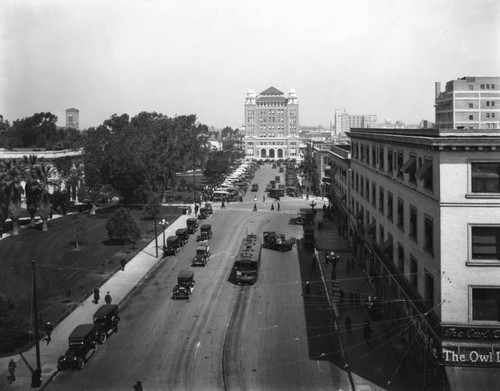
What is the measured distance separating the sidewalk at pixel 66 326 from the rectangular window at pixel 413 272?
725 inches

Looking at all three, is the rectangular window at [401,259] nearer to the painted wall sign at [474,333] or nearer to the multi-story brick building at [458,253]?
the multi-story brick building at [458,253]

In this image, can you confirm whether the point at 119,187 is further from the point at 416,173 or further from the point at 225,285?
the point at 416,173

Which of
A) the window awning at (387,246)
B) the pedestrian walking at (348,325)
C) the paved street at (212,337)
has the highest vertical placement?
the window awning at (387,246)

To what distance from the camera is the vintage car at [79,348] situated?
1089 inches

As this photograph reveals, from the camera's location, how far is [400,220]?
3291 cm

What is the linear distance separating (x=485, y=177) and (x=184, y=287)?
930 inches

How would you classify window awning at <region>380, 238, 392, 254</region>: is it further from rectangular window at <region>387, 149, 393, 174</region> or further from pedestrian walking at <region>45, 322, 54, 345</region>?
pedestrian walking at <region>45, 322, 54, 345</region>

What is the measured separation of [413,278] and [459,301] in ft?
17.2

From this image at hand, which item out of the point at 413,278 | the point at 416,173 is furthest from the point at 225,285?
the point at 416,173

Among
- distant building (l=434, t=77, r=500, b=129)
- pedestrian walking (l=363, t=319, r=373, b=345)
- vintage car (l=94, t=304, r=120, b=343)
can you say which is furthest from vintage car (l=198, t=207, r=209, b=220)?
pedestrian walking (l=363, t=319, r=373, b=345)

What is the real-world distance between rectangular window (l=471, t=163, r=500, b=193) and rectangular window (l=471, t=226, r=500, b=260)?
1629 mm

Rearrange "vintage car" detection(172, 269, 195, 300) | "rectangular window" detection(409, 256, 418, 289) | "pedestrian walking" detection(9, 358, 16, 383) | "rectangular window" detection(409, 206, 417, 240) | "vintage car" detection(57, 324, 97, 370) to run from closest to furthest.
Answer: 1. "pedestrian walking" detection(9, 358, 16, 383)
2. "vintage car" detection(57, 324, 97, 370)
3. "rectangular window" detection(409, 256, 418, 289)
4. "rectangular window" detection(409, 206, 417, 240)
5. "vintage car" detection(172, 269, 195, 300)

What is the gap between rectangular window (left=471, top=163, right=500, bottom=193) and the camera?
78.2 feet

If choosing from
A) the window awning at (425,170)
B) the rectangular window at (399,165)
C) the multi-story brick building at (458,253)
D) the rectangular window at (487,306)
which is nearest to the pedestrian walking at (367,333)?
the multi-story brick building at (458,253)
